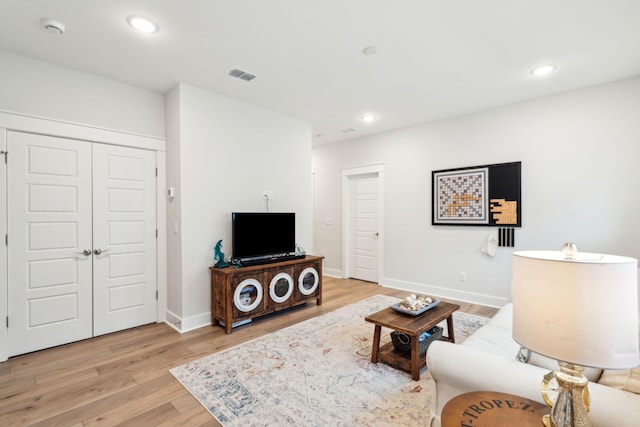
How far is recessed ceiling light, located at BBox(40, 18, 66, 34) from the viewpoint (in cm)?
230

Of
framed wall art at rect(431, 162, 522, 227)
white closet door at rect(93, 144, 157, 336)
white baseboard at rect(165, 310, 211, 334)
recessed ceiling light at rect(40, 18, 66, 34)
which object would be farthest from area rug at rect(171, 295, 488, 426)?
recessed ceiling light at rect(40, 18, 66, 34)

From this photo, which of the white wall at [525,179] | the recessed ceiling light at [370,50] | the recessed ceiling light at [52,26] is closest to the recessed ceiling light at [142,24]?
the recessed ceiling light at [52,26]

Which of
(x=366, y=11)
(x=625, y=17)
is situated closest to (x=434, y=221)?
(x=625, y=17)

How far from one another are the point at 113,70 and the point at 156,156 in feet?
3.11

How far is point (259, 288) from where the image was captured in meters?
3.53

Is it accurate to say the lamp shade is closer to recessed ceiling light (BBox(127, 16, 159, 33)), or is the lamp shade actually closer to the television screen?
recessed ceiling light (BBox(127, 16, 159, 33))

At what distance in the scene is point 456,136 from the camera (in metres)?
4.50

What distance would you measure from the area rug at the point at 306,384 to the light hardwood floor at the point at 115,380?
15 cm

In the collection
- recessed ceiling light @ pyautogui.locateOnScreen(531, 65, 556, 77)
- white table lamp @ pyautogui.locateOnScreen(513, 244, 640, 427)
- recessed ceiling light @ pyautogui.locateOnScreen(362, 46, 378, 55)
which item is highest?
recessed ceiling light @ pyautogui.locateOnScreen(362, 46, 378, 55)

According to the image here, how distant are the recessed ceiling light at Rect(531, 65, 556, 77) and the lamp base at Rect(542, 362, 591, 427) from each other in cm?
321

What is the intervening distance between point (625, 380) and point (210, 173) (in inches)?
142

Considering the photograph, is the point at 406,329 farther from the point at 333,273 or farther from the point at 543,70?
the point at 333,273

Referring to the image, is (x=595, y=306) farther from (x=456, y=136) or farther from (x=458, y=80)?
(x=456, y=136)

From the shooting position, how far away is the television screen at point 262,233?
11.6 feet
